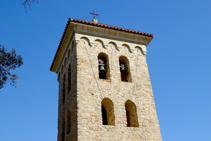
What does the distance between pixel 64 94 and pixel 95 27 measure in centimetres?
389

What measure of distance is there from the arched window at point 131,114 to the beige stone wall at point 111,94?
0.17m

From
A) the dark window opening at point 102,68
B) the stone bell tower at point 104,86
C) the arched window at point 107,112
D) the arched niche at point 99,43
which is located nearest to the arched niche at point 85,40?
the stone bell tower at point 104,86

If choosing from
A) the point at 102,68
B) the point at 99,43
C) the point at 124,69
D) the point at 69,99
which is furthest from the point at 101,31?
the point at 69,99

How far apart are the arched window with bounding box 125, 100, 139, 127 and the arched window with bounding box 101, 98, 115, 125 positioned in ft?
3.11

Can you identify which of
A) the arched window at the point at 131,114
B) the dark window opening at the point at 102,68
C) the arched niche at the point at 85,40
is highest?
the arched niche at the point at 85,40

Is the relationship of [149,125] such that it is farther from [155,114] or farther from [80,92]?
[80,92]

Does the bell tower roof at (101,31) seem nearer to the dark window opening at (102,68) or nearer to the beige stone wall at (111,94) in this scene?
the beige stone wall at (111,94)

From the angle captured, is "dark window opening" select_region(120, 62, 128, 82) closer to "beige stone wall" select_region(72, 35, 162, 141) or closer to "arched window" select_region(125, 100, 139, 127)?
"beige stone wall" select_region(72, 35, 162, 141)

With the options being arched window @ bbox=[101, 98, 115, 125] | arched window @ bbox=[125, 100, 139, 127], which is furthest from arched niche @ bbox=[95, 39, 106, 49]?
arched window @ bbox=[125, 100, 139, 127]

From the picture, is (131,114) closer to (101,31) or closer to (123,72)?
(123,72)

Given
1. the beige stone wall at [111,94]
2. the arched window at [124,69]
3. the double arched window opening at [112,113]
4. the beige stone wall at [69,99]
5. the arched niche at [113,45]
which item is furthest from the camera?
the arched niche at [113,45]

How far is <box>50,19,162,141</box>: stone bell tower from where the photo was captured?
11336mm

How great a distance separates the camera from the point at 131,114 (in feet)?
41.1

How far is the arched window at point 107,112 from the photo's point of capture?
1193 cm
